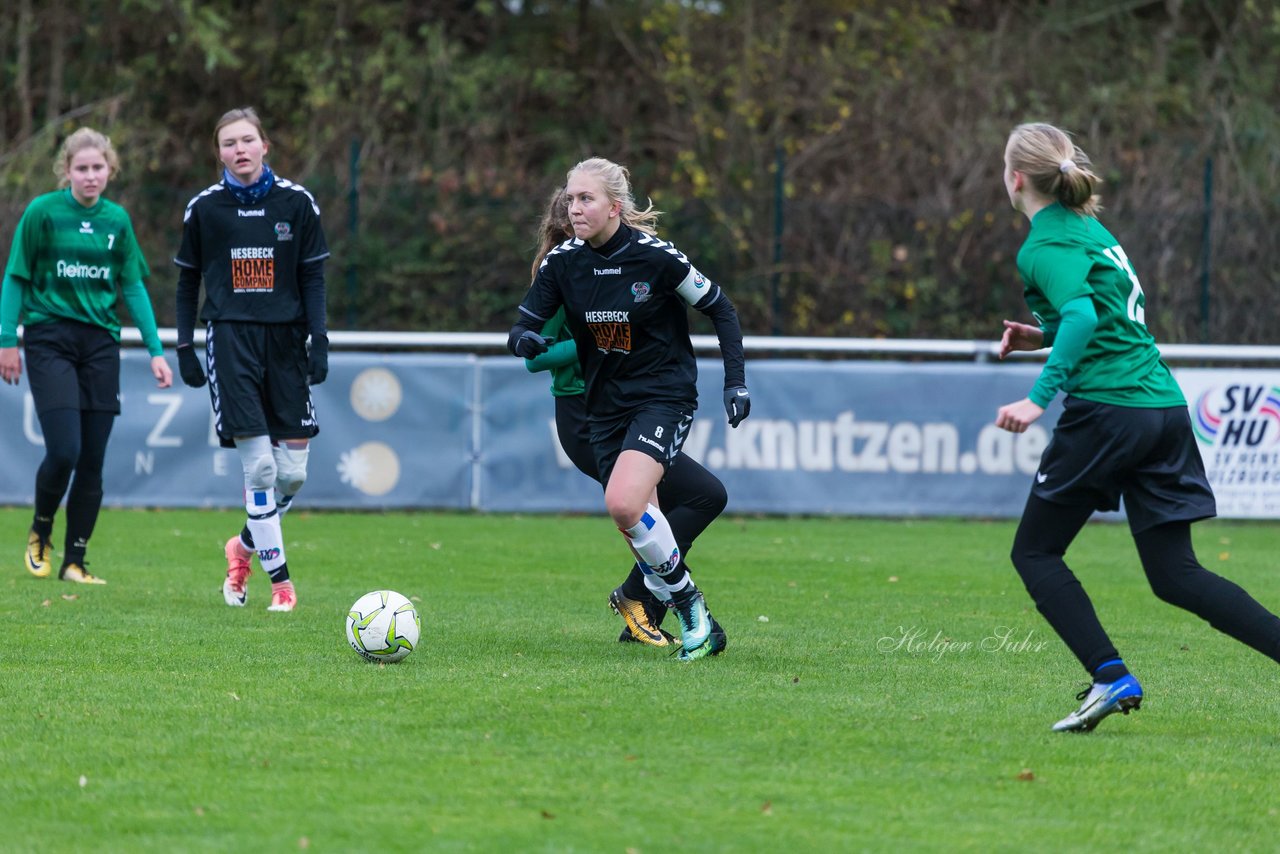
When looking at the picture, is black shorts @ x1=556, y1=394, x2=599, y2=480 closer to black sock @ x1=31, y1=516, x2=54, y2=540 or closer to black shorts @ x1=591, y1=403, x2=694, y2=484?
black shorts @ x1=591, y1=403, x2=694, y2=484

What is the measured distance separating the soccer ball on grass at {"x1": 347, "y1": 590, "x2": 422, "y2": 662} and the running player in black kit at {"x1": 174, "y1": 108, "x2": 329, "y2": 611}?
5.15 feet

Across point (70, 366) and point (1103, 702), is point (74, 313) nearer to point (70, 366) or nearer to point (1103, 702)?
point (70, 366)

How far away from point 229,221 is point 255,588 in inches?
82.7

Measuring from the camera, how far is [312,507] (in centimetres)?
1317

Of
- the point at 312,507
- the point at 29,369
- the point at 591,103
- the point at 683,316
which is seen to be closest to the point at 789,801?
the point at 683,316

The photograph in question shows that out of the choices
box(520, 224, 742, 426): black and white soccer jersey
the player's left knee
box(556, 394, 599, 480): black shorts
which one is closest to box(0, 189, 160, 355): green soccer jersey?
the player's left knee

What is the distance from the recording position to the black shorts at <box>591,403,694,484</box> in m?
6.38

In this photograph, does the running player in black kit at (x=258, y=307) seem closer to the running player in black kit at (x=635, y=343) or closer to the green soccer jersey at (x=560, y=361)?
the green soccer jersey at (x=560, y=361)

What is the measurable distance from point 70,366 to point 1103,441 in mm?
5447

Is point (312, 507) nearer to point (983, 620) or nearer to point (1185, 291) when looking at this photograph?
point (983, 620)

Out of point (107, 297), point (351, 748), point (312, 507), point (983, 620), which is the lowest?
point (312, 507)

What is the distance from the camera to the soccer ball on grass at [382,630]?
618 centimetres

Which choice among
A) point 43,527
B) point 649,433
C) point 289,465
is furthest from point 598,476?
point 43,527

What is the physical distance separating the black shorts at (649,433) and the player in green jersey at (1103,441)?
1648 millimetres
